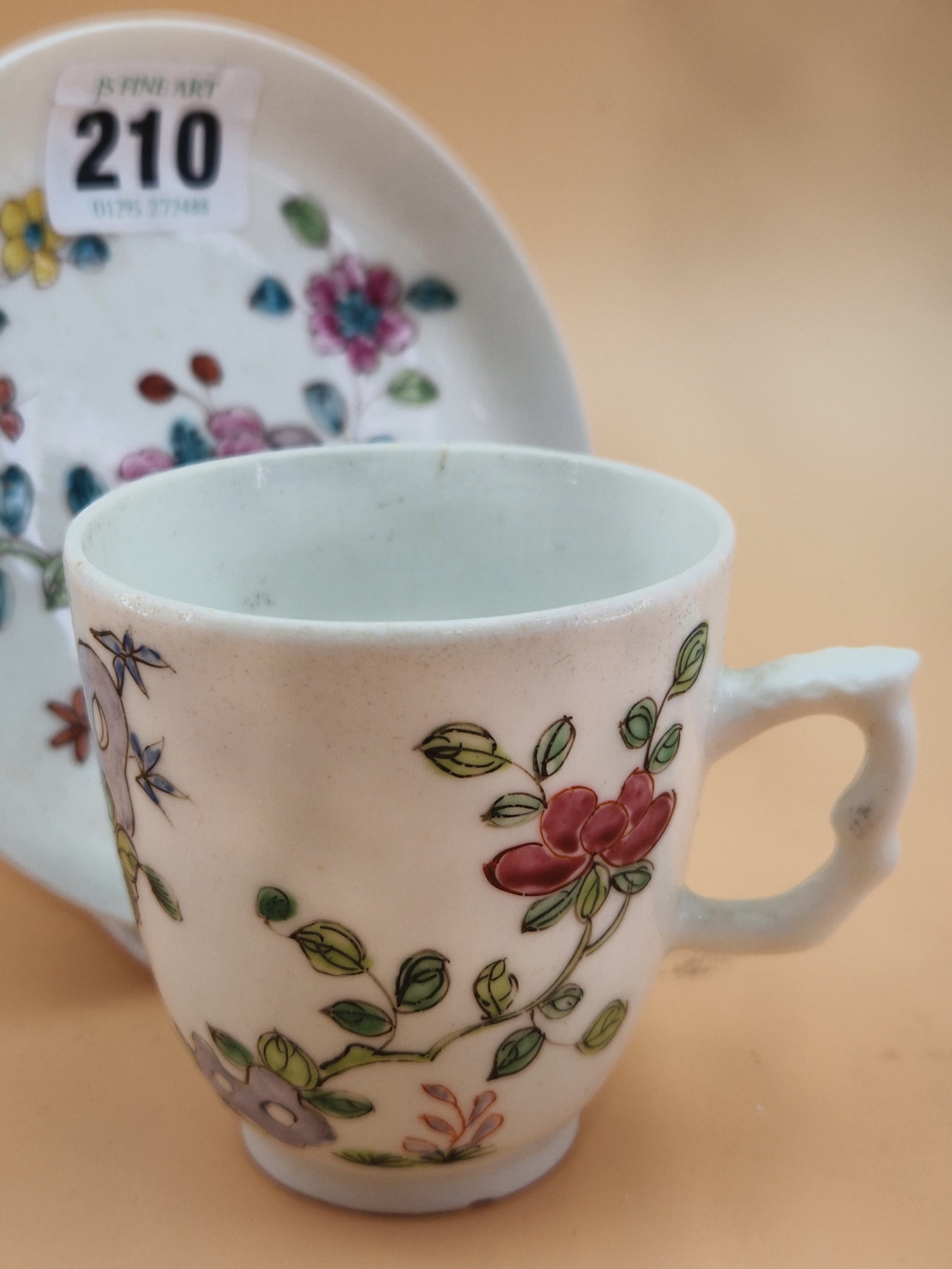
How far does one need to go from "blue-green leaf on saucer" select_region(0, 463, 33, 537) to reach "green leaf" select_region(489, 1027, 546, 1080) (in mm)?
345

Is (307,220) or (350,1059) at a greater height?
(307,220)

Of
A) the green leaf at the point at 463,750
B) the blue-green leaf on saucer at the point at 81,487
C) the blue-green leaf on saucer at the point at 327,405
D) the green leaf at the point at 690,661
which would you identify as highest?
the green leaf at the point at 690,661

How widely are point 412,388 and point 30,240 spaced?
208 mm

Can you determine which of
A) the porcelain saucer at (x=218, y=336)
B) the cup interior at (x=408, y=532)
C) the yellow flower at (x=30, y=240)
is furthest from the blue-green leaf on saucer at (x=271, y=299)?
the cup interior at (x=408, y=532)

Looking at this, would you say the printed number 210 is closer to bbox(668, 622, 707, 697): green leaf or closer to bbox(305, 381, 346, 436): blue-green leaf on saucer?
bbox(305, 381, 346, 436): blue-green leaf on saucer

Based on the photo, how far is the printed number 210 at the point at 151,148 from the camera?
62 centimetres

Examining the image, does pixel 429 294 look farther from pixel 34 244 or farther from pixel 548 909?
pixel 548 909

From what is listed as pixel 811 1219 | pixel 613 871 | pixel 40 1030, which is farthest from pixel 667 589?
pixel 40 1030

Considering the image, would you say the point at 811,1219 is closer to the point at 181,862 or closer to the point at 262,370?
the point at 181,862

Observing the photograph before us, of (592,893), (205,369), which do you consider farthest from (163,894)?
(205,369)

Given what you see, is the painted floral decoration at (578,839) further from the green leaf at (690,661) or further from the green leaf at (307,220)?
the green leaf at (307,220)

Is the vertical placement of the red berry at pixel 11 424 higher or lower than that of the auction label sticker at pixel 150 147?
lower

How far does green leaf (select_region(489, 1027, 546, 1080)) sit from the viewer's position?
38 cm

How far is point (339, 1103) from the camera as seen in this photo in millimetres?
387
